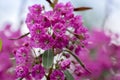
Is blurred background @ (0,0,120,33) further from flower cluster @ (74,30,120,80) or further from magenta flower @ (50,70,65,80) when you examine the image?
magenta flower @ (50,70,65,80)

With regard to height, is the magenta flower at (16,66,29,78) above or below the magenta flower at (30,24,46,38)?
below

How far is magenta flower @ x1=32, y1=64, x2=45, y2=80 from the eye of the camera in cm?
186

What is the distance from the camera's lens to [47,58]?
1.84 meters

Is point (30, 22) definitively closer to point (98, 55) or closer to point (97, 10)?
point (98, 55)

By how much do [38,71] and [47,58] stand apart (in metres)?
0.07

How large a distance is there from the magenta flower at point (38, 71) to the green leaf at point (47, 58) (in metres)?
0.04

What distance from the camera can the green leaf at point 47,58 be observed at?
182 cm

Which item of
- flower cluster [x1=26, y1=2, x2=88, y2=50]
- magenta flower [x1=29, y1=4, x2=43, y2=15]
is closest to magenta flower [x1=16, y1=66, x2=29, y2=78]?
flower cluster [x1=26, y1=2, x2=88, y2=50]

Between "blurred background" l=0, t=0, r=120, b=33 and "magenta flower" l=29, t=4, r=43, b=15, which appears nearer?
"magenta flower" l=29, t=4, r=43, b=15

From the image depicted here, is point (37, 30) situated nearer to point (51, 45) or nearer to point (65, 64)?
point (51, 45)

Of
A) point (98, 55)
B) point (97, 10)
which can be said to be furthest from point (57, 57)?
point (97, 10)

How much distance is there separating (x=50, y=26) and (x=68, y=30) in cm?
9

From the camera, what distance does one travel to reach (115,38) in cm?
298

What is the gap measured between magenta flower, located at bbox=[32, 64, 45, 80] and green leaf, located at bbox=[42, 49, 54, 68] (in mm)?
44
